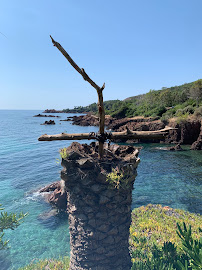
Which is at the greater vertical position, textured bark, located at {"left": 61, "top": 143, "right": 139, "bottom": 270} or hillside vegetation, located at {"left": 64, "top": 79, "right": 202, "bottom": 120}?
hillside vegetation, located at {"left": 64, "top": 79, "right": 202, "bottom": 120}

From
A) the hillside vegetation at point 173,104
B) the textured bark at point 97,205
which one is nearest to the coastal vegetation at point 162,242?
the textured bark at point 97,205

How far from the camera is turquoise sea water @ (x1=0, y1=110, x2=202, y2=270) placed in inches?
463

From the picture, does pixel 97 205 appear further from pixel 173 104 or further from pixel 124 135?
pixel 173 104

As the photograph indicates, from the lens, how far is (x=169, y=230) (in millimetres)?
11195

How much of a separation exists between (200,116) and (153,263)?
39421mm

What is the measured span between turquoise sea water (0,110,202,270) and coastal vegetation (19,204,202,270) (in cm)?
189

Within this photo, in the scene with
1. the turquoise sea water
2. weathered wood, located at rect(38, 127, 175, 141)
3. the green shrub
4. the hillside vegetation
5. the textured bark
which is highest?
the hillside vegetation

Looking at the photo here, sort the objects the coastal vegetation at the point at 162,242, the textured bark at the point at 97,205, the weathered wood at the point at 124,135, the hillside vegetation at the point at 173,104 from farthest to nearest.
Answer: the hillside vegetation at the point at 173,104 < the coastal vegetation at the point at 162,242 < the weathered wood at the point at 124,135 < the textured bark at the point at 97,205

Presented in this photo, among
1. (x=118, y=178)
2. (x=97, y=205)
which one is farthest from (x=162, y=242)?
(x=118, y=178)

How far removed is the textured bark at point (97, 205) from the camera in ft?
19.7

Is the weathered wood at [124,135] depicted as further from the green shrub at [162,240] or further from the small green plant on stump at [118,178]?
the green shrub at [162,240]

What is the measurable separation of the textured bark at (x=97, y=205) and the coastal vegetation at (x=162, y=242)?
6.14 ft

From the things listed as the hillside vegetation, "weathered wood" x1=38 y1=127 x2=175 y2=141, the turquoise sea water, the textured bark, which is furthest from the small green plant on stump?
the hillside vegetation

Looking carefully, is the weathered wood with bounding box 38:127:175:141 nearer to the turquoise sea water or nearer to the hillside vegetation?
the turquoise sea water
